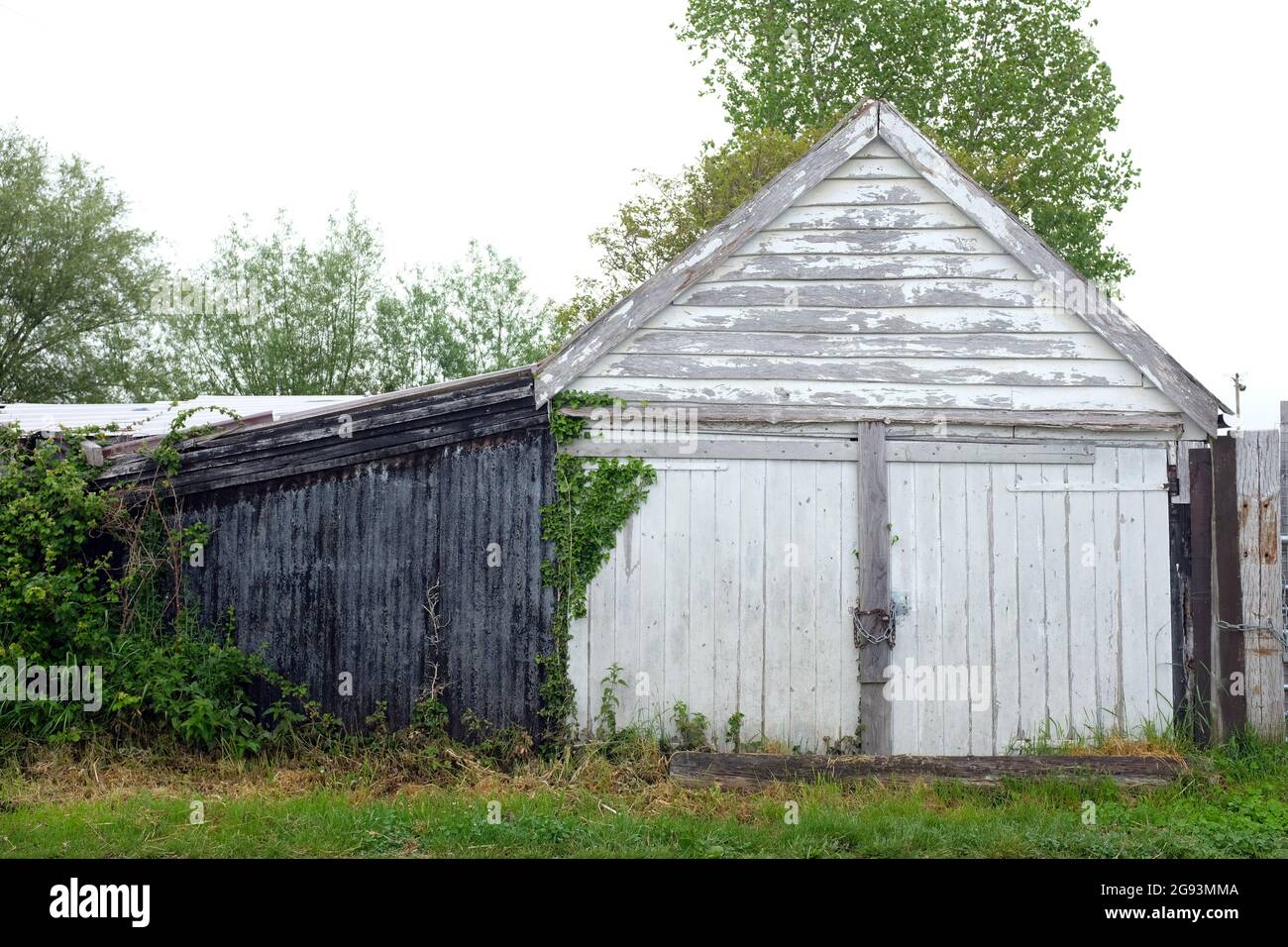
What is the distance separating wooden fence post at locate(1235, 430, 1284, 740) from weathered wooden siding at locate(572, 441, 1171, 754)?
587 mm

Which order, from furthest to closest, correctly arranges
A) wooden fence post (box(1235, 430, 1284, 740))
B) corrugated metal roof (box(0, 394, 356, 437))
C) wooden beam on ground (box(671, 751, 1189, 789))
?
corrugated metal roof (box(0, 394, 356, 437)) < wooden fence post (box(1235, 430, 1284, 740)) < wooden beam on ground (box(671, 751, 1189, 789))

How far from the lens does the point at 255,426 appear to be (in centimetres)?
807

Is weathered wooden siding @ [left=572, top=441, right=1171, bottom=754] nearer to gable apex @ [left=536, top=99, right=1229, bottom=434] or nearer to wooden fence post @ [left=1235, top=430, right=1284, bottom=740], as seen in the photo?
wooden fence post @ [left=1235, top=430, right=1284, bottom=740]

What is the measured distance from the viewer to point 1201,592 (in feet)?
25.7

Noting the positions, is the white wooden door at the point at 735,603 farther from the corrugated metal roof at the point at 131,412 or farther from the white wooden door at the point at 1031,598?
the corrugated metal roof at the point at 131,412

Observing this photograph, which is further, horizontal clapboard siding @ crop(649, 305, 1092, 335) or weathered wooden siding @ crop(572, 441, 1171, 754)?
horizontal clapboard siding @ crop(649, 305, 1092, 335)

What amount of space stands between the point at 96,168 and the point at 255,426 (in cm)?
2805

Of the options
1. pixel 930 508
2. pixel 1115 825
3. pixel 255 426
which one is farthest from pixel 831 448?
pixel 255 426

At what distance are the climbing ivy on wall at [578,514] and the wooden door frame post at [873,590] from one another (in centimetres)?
159

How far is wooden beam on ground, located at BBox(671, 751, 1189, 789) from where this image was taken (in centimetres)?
715

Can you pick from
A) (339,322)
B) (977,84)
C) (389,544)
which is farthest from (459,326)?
(389,544)

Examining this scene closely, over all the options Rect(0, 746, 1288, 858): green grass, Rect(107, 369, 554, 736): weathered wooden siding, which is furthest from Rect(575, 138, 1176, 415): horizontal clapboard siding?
Rect(0, 746, 1288, 858): green grass

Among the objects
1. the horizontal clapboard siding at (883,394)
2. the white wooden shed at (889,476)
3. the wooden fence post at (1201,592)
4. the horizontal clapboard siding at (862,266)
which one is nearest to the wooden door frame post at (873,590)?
the white wooden shed at (889,476)
